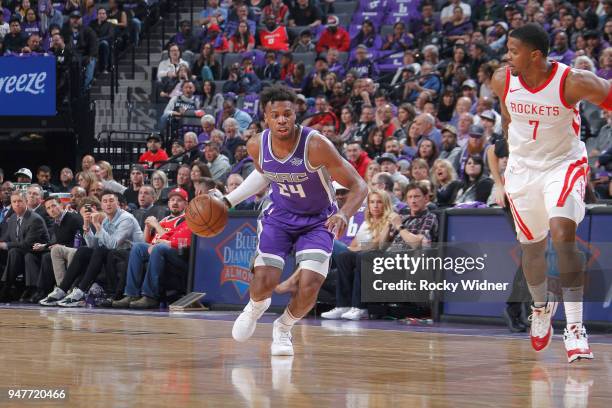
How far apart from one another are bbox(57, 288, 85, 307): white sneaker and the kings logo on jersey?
6.49 feet

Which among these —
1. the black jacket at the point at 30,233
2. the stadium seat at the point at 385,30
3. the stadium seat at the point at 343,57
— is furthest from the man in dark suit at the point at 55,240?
the stadium seat at the point at 385,30

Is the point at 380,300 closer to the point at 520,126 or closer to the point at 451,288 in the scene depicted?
the point at 451,288

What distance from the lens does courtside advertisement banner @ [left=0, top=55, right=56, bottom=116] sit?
61.5ft

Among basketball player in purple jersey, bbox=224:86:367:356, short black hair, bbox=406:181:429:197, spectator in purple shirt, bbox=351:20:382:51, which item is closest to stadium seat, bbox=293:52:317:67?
spectator in purple shirt, bbox=351:20:382:51

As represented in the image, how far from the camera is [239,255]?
12.3 m

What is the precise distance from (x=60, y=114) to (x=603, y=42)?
9.33 m

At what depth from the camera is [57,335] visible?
866 centimetres

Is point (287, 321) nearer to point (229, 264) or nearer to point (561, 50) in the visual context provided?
point (229, 264)

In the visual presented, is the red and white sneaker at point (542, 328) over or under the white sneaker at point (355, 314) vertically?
over

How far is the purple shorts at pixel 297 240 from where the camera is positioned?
7.50 m

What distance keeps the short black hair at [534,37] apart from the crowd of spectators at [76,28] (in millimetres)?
13635

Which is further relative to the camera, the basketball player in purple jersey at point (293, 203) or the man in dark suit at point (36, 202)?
the man in dark suit at point (36, 202)

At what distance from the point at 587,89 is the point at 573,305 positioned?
1362 mm

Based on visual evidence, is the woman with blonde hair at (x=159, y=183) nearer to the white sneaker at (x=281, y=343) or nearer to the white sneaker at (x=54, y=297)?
the white sneaker at (x=54, y=297)
